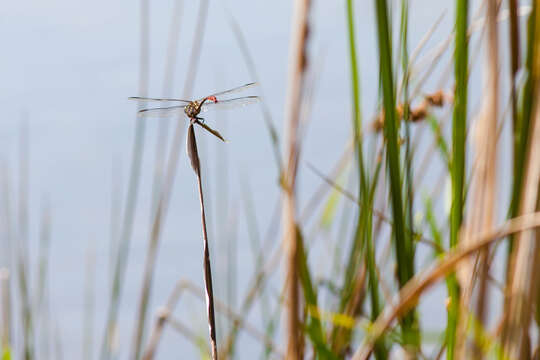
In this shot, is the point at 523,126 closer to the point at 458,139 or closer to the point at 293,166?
the point at 458,139

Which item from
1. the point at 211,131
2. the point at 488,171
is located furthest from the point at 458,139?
the point at 211,131

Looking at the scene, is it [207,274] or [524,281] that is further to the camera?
[207,274]

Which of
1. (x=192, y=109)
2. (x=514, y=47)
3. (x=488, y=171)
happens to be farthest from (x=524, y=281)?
(x=192, y=109)

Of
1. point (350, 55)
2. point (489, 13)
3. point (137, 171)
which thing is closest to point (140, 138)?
point (137, 171)

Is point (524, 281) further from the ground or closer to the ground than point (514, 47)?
closer to the ground

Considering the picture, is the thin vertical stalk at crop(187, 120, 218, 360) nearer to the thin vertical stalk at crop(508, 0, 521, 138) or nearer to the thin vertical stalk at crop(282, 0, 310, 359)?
the thin vertical stalk at crop(282, 0, 310, 359)

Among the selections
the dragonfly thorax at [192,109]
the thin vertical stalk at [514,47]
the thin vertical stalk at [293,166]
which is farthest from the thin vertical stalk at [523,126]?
the dragonfly thorax at [192,109]
